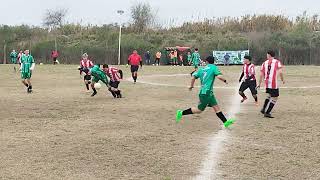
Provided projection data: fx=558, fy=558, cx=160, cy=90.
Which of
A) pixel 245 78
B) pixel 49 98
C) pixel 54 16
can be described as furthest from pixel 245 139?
pixel 54 16

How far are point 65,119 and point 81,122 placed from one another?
0.71 meters

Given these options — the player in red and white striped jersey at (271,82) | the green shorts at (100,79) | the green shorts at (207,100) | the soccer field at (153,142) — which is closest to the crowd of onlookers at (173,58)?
the green shorts at (100,79)

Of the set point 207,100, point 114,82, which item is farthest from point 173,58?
point 207,100

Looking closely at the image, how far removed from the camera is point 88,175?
7.31 m

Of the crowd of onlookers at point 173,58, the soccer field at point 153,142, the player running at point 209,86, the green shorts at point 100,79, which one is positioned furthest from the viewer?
the crowd of onlookers at point 173,58

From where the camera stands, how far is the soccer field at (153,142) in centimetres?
759

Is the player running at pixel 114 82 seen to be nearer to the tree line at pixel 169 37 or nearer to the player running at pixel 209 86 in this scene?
the player running at pixel 209 86

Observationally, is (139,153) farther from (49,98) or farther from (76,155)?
(49,98)

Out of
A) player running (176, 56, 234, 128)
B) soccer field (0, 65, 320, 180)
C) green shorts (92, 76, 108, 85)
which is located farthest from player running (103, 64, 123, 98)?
player running (176, 56, 234, 128)

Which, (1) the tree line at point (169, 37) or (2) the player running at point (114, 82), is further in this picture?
(1) the tree line at point (169, 37)

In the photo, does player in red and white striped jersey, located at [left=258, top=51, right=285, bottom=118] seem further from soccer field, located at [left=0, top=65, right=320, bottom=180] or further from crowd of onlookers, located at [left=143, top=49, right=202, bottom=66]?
crowd of onlookers, located at [left=143, top=49, right=202, bottom=66]

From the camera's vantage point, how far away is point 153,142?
9766 mm

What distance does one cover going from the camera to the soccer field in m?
7.59

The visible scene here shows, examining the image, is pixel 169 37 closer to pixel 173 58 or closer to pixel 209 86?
pixel 173 58
